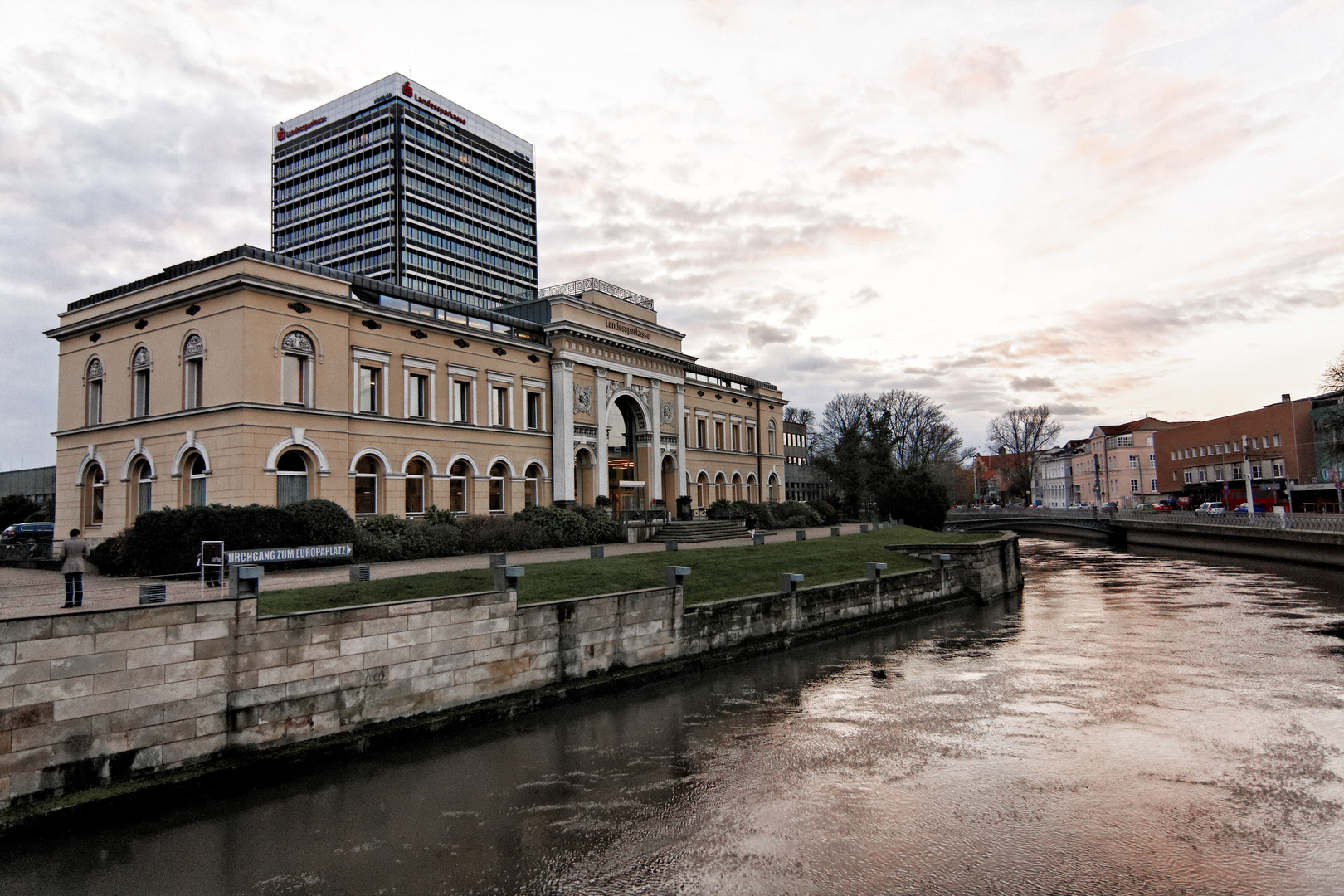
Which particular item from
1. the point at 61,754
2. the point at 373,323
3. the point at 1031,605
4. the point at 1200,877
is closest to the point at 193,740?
the point at 61,754

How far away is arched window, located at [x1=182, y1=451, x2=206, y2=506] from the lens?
26.8m

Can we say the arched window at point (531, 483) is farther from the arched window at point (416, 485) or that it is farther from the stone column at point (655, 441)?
the stone column at point (655, 441)

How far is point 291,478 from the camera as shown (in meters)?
27.2

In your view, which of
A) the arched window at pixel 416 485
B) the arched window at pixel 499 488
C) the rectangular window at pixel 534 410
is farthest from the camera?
the rectangular window at pixel 534 410

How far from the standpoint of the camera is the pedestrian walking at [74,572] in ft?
37.4

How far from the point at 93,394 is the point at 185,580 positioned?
2208cm

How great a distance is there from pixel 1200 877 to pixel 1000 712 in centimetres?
610

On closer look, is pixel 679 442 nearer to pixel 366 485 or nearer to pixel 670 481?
pixel 670 481

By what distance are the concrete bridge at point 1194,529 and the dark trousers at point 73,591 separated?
153ft

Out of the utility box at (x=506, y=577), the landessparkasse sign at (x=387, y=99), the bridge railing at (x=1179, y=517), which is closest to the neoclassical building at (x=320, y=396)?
the utility box at (x=506, y=577)

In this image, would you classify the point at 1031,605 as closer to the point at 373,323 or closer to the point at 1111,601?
the point at 1111,601

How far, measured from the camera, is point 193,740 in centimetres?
1020

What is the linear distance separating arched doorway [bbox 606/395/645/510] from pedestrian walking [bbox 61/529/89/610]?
96.7 ft

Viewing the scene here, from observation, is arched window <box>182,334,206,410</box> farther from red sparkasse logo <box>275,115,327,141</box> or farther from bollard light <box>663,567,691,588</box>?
red sparkasse logo <box>275,115,327,141</box>
